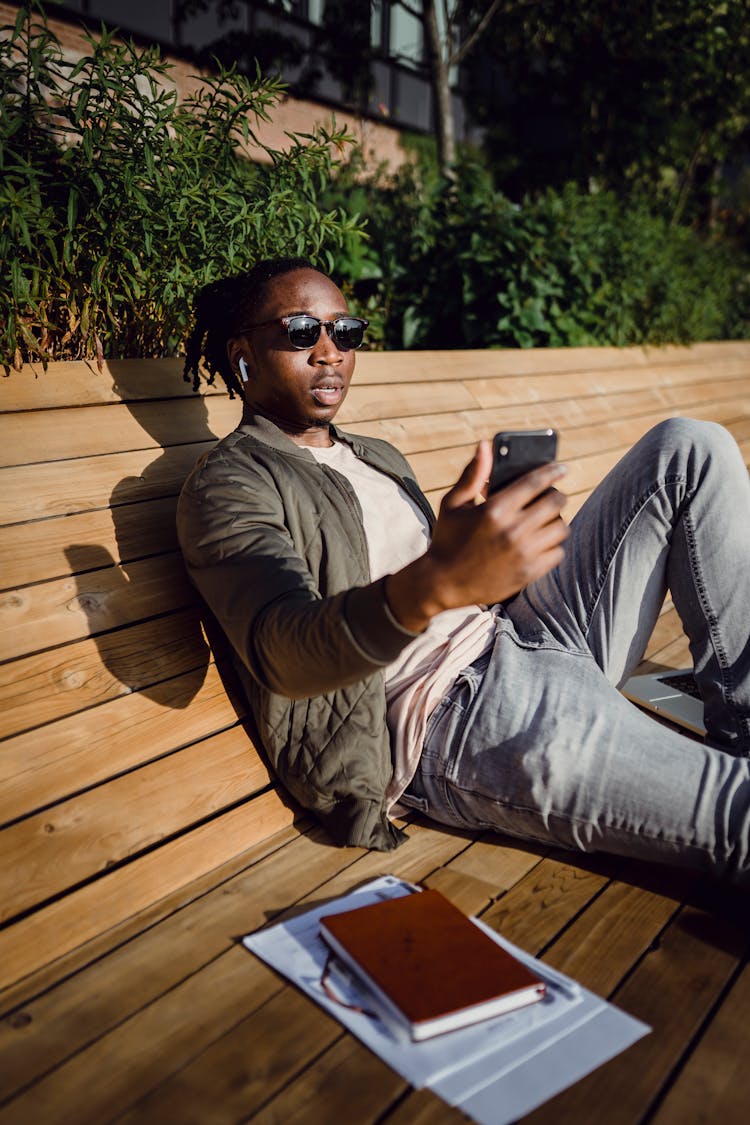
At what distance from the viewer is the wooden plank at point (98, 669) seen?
2.01 meters

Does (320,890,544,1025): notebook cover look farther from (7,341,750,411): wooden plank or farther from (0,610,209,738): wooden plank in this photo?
(7,341,750,411): wooden plank

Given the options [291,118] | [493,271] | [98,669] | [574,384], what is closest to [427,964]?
[98,669]

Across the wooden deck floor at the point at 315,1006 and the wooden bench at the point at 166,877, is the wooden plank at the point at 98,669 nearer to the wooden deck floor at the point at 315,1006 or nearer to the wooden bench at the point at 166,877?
the wooden bench at the point at 166,877

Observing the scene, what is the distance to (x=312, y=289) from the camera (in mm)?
2520

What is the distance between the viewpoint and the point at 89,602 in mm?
2223

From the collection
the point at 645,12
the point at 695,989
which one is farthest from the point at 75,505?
the point at 645,12

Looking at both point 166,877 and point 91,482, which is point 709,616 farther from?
point 91,482

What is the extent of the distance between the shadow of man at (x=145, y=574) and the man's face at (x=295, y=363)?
31 centimetres

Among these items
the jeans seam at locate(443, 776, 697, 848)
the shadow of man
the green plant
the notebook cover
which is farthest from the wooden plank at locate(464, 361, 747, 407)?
the notebook cover

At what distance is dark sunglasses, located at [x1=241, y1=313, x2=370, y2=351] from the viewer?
2.46 metres

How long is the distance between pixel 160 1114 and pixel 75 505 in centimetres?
138

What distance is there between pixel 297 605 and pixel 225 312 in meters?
1.31

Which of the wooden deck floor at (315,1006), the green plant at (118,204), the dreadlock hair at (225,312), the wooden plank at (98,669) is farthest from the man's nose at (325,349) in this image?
the wooden deck floor at (315,1006)

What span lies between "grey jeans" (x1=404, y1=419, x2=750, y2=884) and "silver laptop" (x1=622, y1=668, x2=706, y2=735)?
305 millimetres
